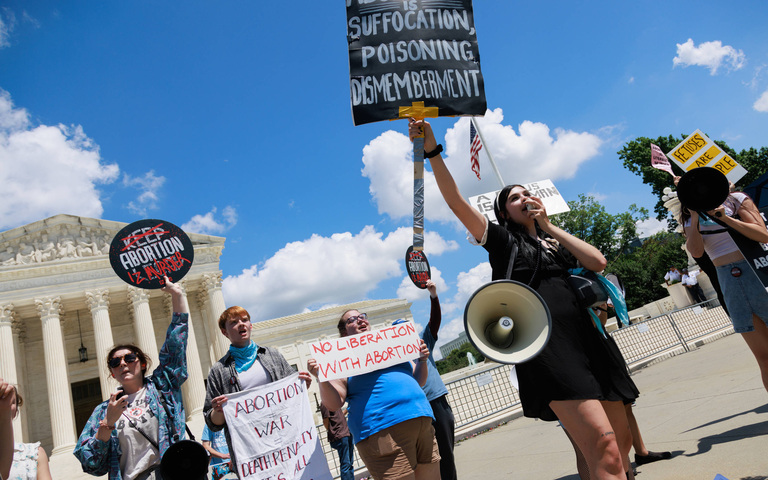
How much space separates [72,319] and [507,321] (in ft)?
107

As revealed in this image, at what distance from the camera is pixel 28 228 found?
25.3 metres

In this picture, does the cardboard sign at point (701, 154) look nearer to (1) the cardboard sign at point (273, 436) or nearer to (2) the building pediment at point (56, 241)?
(1) the cardboard sign at point (273, 436)

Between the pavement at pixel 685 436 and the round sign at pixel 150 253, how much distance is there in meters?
3.96

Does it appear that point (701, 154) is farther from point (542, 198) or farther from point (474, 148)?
point (474, 148)

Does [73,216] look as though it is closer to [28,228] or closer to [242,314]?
[28,228]

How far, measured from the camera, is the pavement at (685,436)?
3.33 meters

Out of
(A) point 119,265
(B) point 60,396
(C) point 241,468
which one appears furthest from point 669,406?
(B) point 60,396

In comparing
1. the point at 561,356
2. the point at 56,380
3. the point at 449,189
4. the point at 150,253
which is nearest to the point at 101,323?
the point at 56,380

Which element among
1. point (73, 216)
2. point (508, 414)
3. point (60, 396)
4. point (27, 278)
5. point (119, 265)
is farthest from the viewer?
point (73, 216)

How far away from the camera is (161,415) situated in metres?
3.12

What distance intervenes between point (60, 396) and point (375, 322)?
2061 cm

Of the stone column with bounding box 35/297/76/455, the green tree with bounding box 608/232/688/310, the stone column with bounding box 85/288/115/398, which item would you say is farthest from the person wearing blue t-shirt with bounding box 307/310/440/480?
the green tree with bounding box 608/232/688/310

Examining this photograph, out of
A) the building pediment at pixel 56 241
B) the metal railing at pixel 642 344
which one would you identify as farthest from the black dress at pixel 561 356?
the building pediment at pixel 56 241

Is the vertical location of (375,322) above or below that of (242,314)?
above
